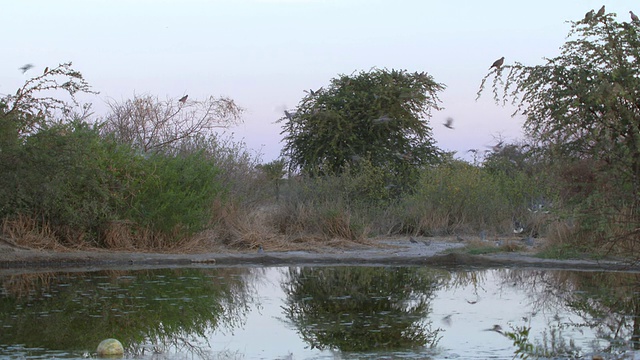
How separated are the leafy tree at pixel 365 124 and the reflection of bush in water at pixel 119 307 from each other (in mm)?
15098

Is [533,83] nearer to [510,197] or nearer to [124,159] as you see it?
[124,159]

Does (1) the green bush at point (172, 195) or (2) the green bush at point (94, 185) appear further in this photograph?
(1) the green bush at point (172, 195)

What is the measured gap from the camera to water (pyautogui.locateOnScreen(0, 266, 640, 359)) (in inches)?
296

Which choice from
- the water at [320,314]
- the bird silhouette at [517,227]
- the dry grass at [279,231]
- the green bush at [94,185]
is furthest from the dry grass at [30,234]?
the bird silhouette at [517,227]

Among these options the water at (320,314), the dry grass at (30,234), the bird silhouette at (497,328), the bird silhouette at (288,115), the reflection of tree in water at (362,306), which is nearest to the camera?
the water at (320,314)

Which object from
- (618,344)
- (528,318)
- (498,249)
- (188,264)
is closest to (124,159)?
(188,264)

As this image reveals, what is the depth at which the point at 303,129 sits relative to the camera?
96.1ft

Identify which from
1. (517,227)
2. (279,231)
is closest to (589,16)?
(279,231)

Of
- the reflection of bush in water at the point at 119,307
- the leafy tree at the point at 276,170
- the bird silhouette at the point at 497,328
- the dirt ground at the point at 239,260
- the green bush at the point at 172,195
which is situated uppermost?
the leafy tree at the point at 276,170

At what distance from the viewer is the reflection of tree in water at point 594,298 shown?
8430 mm

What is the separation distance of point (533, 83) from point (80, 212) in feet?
29.9

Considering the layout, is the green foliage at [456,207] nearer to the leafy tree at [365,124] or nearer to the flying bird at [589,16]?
the leafy tree at [365,124]

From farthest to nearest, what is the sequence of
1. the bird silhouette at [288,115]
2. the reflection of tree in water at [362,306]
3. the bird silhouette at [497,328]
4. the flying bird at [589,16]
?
the bird silhouette at [288,115] < the flying bird at [589,16] < the bird silhouette at [497,328] < the reflection of tree in water at [362,306]

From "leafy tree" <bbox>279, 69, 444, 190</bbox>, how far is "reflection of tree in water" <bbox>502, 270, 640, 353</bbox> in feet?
47.7
